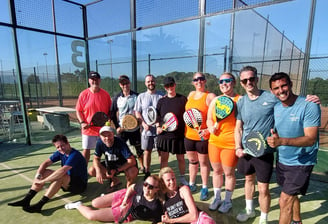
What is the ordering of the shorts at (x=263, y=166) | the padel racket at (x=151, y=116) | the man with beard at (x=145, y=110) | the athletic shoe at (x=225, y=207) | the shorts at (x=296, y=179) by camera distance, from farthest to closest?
1. the man with beard at (x=145, y=110)
2. the padel racket at (x=151, y=116)
3. the athletic shoe at (x=225, y=207)
4. the shorts at (x=263, y=166)
5. the shorts at (x=296, y=179)

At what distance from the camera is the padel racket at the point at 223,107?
2.42 meters

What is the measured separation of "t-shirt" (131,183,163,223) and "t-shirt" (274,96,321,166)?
1.46 metres

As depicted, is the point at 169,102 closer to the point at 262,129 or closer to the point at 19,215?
the point at 262,129

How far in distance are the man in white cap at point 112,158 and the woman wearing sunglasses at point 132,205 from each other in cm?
47

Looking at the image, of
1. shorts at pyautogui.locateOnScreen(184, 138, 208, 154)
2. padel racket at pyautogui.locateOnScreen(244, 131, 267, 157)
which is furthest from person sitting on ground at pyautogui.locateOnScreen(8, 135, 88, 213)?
padel racket at pyautogui.locateOnScreen(244, 131, 267, 157)

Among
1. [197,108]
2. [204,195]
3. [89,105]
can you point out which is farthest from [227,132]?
[89,105]

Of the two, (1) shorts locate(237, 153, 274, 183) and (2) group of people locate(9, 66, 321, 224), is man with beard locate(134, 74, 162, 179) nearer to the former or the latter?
(2) group of people locate(9, 66, 321, 224)

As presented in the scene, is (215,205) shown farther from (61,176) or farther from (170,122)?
(61,176)

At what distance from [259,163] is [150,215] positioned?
1.38 metres

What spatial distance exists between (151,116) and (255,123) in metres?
1.67

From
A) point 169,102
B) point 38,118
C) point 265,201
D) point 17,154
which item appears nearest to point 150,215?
point 265,201

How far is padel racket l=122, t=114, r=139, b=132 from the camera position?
361 centimetres

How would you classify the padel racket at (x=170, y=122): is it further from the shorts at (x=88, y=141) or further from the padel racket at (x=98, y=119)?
the shorts at (x=88, y=141)

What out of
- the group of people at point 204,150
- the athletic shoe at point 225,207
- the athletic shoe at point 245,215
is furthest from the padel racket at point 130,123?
the athletic shoe at point 245,215
